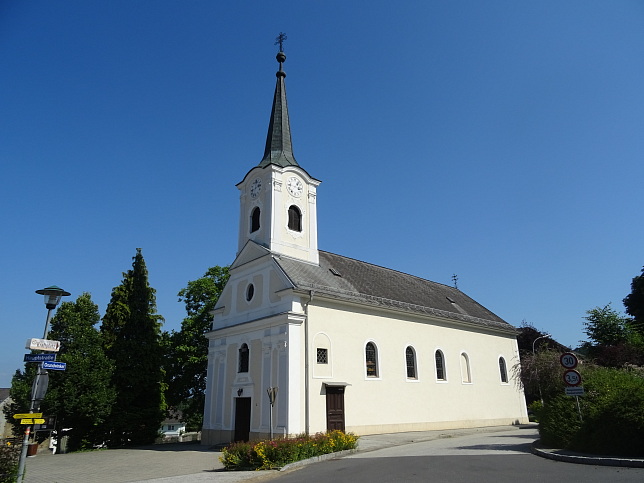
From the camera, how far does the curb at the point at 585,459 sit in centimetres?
1067

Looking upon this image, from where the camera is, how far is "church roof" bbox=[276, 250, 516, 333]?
2364 cm

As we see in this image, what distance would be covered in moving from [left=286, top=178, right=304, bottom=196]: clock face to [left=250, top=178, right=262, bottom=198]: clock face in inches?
67.5

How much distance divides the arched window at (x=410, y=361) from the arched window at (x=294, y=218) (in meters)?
9.30

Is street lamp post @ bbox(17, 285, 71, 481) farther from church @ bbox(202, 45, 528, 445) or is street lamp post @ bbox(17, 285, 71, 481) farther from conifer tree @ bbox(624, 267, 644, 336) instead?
conifer tree @ bbox(624, 267, 644, 336)

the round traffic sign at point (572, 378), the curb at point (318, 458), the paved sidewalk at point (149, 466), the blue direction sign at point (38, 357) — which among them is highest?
the blue direction sign at point (38, 357)

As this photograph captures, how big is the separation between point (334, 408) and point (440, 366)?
9.19m

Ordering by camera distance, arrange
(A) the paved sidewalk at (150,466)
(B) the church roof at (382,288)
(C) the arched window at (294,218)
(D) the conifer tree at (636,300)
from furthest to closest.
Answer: (D) the conifer tree at (636,300) < (C) the arched window at (294,218) < (B) the church roof at (382,288) < (A) the paved sidewalk at (150,466)

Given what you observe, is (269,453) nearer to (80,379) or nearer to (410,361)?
(410,361)

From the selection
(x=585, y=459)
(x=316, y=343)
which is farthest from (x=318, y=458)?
(x=585, y=459)

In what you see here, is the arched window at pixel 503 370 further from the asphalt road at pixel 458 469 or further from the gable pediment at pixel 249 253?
the gable pediment at pixel 249 253

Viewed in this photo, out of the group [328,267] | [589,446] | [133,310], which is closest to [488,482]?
[589,446]

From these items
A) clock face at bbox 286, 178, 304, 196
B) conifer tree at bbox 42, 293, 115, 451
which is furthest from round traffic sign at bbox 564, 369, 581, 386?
conifer tree at bbox 42, 293, 115, 451

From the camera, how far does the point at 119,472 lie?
48.6 feet

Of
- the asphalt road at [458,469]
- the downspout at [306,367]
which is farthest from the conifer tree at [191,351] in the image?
the asphalt road at [458,469]
